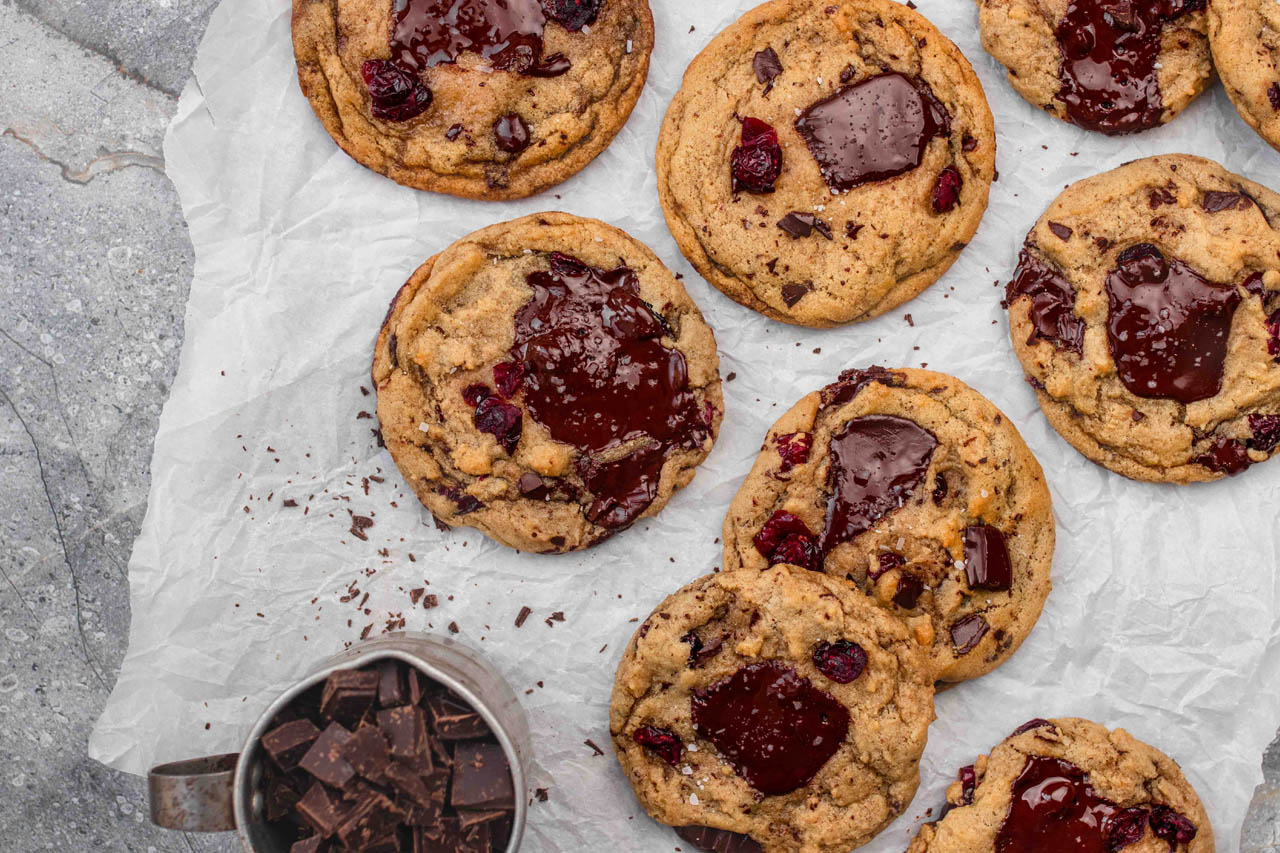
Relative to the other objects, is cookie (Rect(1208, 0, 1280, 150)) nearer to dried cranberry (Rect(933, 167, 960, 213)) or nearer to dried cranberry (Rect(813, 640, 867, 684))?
dried cranberry (Rect(933, 167, 960, 213))

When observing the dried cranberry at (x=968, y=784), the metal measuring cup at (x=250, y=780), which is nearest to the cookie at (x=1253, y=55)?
the dried cranberry at (x=968, y=784)

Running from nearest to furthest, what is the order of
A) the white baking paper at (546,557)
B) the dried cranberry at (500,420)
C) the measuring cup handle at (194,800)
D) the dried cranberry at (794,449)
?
the measuring cup handle at (194,800)
the dried cranberry at (500,420)
the dried cranberry at (794,449)
the white baking paper at (546,557)

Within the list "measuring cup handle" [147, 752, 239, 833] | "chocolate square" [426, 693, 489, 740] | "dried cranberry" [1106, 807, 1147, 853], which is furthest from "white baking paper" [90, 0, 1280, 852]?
"measuring cup handle" [147, 752, 239, 833]

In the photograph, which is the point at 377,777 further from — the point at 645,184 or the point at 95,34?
the point at 95,34

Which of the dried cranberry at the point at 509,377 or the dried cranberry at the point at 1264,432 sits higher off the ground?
the dried cranberry at the point at 1264,432

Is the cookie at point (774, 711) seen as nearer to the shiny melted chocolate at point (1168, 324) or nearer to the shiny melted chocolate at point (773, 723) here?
the shiny melted chocolate at point (773, 723)

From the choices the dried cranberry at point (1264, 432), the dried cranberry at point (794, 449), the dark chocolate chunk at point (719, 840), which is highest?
the dried cranberry at point (1264, 432)

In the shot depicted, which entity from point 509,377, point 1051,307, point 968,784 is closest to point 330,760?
point 509,377
